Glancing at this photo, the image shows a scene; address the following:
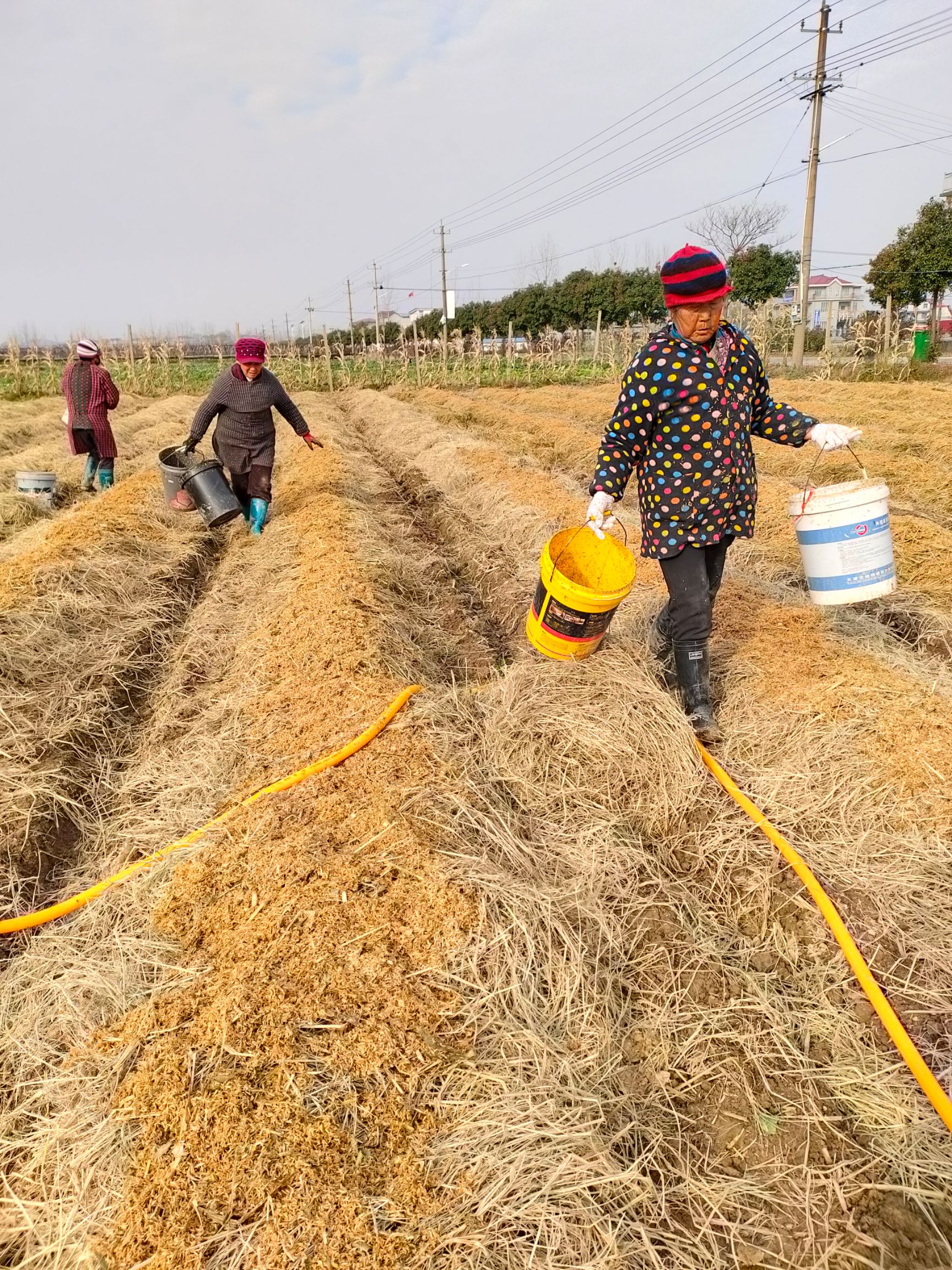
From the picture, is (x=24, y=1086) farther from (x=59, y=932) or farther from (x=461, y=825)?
(x=461, y=825)

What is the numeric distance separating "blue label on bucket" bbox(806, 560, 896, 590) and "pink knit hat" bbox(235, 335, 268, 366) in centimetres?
438

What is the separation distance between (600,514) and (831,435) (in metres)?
0.96

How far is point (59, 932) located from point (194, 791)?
2.51ft

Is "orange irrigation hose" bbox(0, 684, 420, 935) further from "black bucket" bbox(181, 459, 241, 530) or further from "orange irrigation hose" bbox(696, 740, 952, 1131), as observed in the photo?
"black bucket" bbox(181, 459, 241, 530)

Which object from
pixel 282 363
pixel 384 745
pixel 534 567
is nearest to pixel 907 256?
pixel 282 363

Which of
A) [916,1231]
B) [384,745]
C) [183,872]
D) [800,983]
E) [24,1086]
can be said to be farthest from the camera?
[384,745]

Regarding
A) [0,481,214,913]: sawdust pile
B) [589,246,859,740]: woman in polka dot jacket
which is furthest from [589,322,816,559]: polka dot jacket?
[0,481,214,913]: sawdust pile

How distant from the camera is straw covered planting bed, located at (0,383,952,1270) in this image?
155 cm

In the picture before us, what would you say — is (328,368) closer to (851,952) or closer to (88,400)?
(88,400)

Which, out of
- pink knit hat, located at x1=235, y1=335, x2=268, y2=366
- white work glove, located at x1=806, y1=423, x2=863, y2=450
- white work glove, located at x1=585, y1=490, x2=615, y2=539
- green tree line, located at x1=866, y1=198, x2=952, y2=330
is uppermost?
green tree line, located at x1=866, y1=198, x2=952, y2=330

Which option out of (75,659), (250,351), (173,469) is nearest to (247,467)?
(173,469)

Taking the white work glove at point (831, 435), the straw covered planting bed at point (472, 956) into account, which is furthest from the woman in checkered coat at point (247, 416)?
the white work glove at point (831, 435)

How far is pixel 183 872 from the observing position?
2.40 meters

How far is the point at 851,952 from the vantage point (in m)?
2.20
